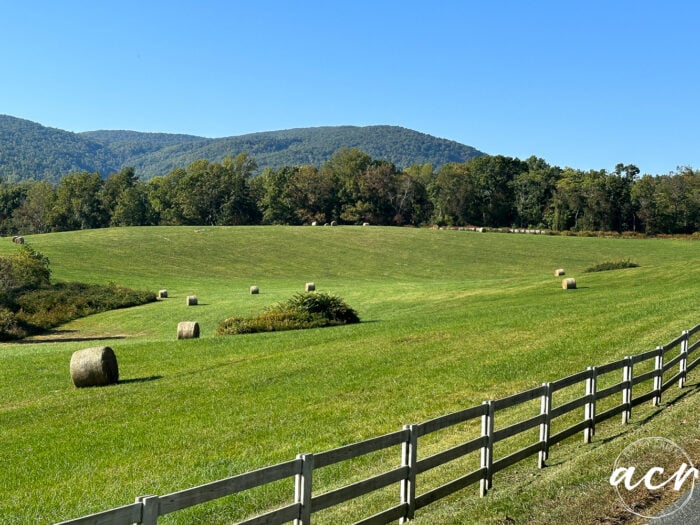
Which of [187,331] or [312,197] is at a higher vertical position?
[312,197]

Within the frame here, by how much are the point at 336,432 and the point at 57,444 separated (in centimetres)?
624

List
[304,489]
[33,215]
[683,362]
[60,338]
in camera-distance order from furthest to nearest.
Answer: [33,215] < [60,338] < [683,362] < [304,489]

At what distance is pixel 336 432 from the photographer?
1599 cm

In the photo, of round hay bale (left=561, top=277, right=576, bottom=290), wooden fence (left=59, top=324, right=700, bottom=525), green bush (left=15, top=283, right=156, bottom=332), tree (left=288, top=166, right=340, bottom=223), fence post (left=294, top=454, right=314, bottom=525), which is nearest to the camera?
wooden fence (left=59, top=324, right=700, bottom=525)

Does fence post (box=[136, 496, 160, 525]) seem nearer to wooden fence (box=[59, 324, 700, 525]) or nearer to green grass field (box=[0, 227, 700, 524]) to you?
wooden fence (box=[59, 324, 700, 525])

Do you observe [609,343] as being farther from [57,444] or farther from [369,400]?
[57,444]

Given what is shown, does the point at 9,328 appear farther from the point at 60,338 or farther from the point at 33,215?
the point at 33,215

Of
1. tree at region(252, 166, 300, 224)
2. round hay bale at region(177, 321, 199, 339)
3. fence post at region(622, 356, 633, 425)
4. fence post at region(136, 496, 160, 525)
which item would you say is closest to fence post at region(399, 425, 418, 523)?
fence post at region(136, 496, 160, 525)

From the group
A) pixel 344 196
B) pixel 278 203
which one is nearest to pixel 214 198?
pixel 278 203

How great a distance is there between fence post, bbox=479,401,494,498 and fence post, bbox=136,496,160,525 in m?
5.97

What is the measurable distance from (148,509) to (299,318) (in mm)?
31053
